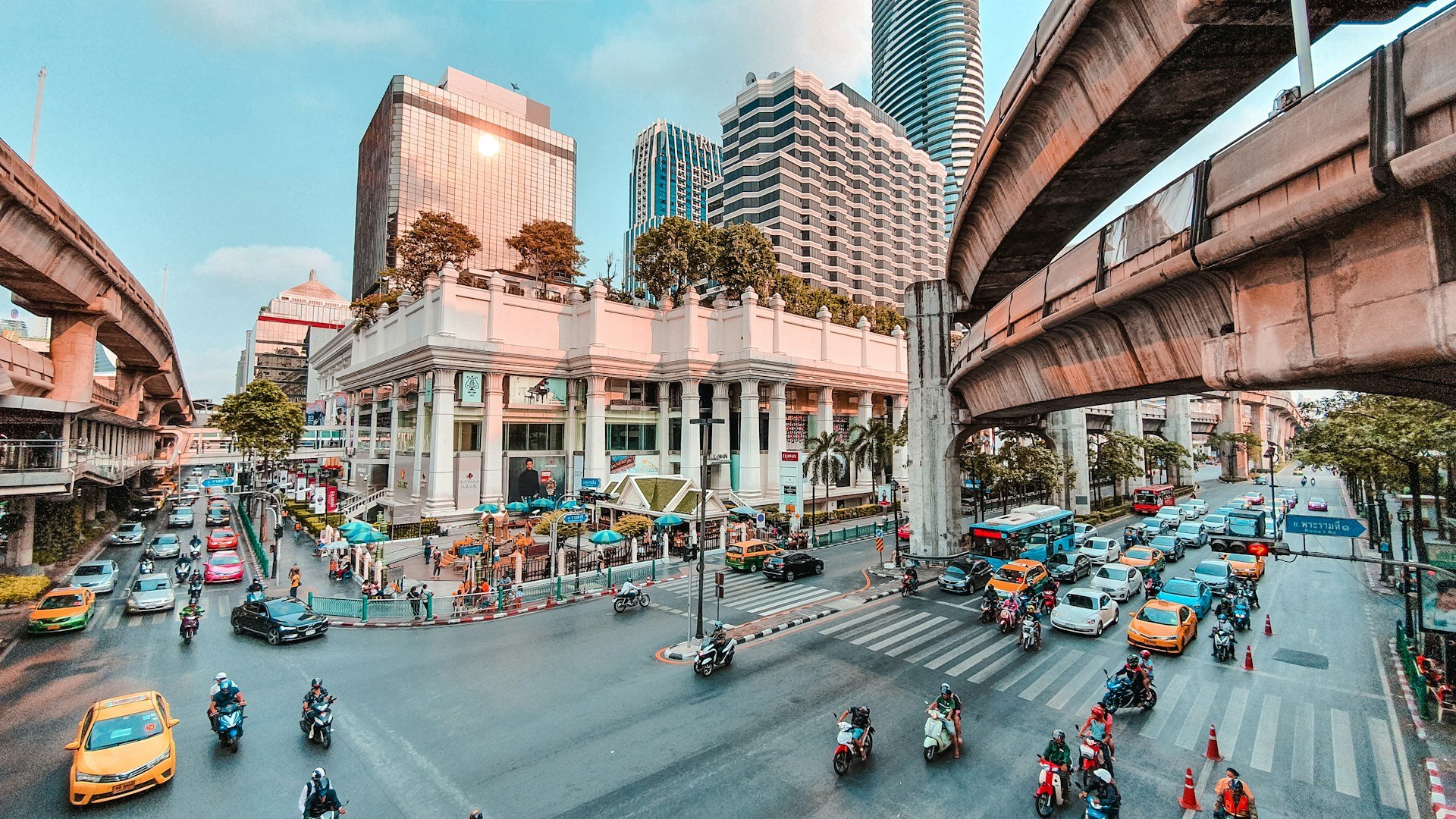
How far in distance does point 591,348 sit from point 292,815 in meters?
34.9

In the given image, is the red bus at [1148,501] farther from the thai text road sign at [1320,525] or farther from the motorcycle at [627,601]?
the motorcycle at [627,601]

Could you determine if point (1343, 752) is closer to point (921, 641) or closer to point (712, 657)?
point (921, 641)

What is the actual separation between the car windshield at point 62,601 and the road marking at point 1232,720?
32834mm

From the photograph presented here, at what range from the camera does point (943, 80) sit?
154m

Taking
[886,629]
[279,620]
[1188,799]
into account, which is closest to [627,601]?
[886,629]

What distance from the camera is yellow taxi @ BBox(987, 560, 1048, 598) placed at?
22312mm

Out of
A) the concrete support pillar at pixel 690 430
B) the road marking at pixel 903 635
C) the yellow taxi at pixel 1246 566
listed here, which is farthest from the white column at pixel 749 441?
the yellow taxi at pixel 1246 566

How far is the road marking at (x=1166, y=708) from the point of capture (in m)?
13.0

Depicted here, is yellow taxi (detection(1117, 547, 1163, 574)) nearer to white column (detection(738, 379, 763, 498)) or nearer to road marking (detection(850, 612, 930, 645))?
road marking (detection(850, 612, 930, 645))

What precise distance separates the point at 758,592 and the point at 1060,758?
52.2 ft

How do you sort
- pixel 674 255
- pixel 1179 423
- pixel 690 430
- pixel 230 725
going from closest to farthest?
pixel 230 725 < pixel 690 430 < pixel 674 255 < pixel 1179 423

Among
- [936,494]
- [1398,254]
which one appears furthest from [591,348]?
[1398,254]

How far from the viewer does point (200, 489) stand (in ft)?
267

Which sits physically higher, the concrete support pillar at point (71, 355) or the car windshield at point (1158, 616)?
the concrete support pillar at point (71, 355)
